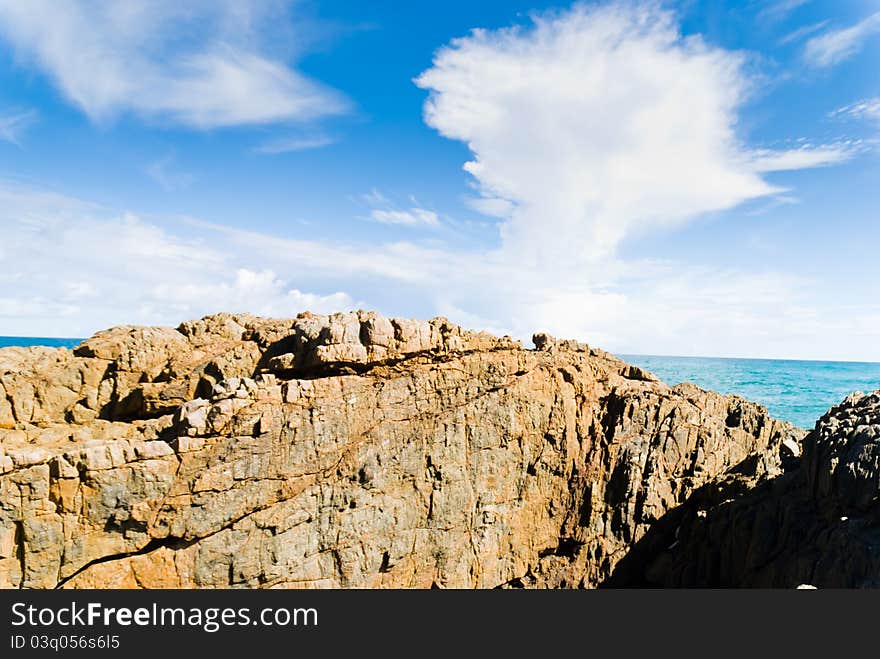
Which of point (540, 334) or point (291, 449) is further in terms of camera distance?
point (540, 334)

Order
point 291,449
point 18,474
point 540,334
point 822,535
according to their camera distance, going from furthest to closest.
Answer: point 540,334, point 291,449, point 822,535, point 18,474

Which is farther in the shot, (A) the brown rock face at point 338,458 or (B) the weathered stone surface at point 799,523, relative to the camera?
(A) the brown rock face at point 338,458

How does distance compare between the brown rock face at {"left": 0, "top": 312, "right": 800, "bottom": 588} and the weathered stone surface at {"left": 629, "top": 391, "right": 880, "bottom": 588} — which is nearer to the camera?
the weathered stone surface at {"left": 629, "top": 391, "right": 880, "bottom": 588}

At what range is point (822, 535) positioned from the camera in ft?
41.0

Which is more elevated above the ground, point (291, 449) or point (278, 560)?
point (291, 449)

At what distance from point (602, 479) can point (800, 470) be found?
5.89m

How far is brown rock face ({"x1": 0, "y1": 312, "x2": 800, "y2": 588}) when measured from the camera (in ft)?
39.8

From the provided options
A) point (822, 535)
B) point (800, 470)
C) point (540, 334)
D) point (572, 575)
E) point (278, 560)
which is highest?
point (540, 334)

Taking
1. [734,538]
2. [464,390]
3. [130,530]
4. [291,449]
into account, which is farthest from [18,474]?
[734,538]

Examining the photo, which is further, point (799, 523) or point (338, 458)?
point (338, 458)

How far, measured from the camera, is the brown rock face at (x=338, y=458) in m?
12.1

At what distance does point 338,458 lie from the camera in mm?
14242

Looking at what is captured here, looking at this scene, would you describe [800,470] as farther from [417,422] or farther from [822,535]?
[417,422]

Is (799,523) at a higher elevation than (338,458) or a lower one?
lower
